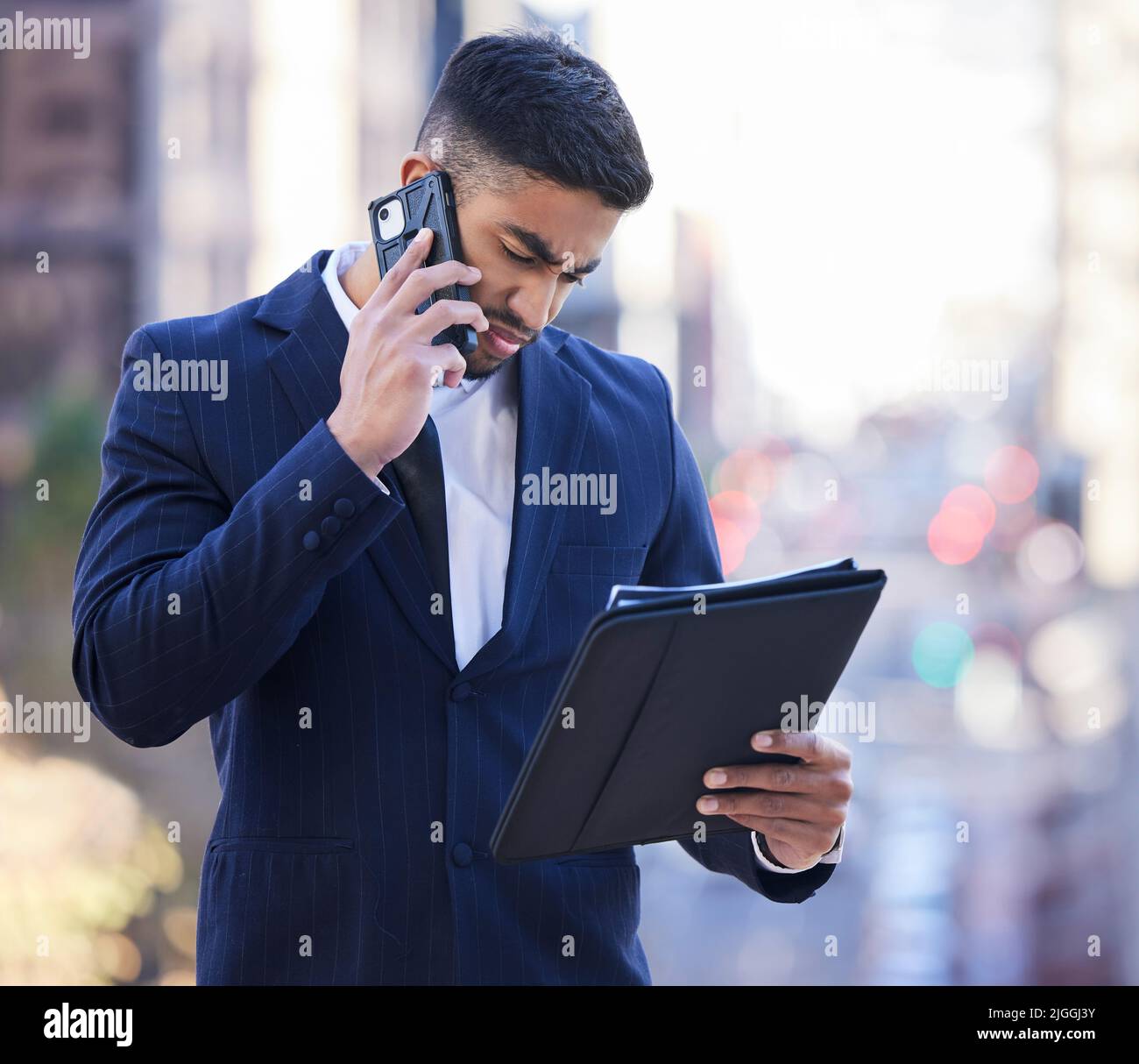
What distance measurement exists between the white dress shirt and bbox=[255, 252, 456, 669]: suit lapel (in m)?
0.03

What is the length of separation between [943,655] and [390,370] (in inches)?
682

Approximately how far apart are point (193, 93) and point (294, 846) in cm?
2241

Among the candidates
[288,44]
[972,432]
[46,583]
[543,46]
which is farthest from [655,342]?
[543,46]

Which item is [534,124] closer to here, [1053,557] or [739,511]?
[1053,557]

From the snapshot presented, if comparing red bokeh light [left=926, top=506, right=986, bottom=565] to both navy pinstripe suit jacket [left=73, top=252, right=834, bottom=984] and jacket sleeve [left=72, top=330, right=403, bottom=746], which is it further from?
jacket sleeve [left=72, top=330, right=403, bottom=746]

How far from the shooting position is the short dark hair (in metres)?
1.77

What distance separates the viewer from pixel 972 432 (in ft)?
139

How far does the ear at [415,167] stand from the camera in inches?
73.7

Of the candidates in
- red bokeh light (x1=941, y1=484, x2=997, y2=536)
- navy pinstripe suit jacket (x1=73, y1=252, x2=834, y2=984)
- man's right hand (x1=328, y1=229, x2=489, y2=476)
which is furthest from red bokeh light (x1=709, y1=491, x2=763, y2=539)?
man's right hand (x1=328, y1=229, x2=489, y2=476)

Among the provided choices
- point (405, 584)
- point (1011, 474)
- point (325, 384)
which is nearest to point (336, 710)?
point (405, 584)

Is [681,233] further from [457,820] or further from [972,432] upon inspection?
[457,820]

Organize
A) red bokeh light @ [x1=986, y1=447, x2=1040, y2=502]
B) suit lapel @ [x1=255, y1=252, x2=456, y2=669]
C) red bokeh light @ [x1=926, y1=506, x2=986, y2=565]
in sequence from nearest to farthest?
suit lapel @ [x1=255, y1=252, x2=456, y2=669] → red bokeh light @ [x1=926, y1=506, x2=986, y2=565] → red bokeh light @ [x1=986, y1=447, x2=1040, y2=502]

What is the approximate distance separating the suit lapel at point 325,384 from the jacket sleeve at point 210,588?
0.44 feet

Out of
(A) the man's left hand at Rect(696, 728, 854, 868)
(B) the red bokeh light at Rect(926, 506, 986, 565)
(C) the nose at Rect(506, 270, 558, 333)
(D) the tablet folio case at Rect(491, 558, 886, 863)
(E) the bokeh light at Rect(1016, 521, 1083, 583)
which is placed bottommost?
A: (A) the man's left hand at Rect(696, 728, 854, 868)
